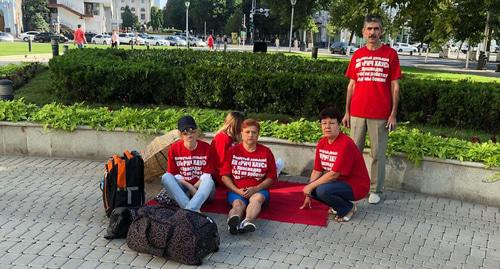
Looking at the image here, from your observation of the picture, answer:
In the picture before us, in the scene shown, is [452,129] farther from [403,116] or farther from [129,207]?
[129,207]

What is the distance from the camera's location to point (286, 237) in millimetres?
4750

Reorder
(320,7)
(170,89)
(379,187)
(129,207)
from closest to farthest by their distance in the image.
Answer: (129,207), (379,187), (170,89), (320,7)

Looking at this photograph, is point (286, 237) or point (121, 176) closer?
point (286, 237)

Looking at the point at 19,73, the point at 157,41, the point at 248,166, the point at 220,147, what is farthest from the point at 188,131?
the point at 157,41

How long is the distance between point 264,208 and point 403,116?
4254 mm

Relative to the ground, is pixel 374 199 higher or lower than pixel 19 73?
lower

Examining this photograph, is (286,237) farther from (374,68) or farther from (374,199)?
(374,68)

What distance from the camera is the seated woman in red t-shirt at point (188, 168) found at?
5055 millimetres

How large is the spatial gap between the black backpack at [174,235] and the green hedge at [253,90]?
480 centimetres

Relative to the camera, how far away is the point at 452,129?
8094mm

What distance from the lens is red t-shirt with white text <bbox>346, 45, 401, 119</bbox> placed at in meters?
5.34

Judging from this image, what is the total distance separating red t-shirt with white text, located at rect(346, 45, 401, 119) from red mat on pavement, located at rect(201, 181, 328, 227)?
1.22 meters

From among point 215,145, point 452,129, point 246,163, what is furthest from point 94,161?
point 452,129

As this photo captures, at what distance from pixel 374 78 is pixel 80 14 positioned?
277ft
